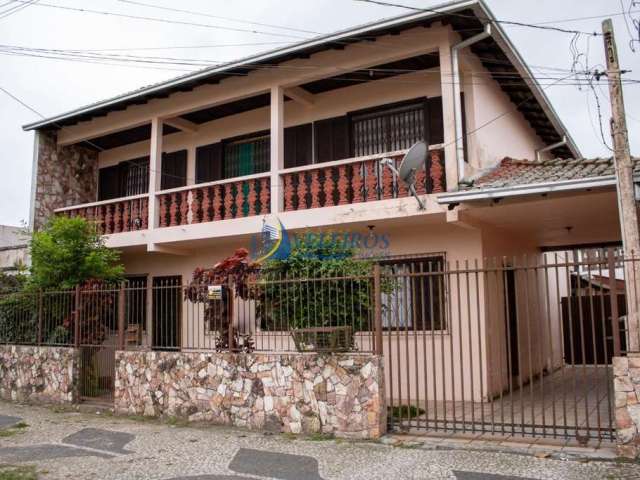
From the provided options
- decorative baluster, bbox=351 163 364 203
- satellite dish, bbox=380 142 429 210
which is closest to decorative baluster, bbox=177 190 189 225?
decorative baluster, bbox=351 163 364 203

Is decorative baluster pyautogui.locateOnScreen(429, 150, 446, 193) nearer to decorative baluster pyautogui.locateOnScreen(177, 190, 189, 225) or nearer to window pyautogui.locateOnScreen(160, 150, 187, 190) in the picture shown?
decorative baluster pyautogui.locateOnScreen(177, 190, 189, 225)

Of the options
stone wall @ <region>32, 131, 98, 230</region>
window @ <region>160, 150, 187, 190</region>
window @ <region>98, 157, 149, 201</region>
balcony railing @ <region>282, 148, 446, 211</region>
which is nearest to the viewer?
balcony railing @ <region>282, 148, 446, 211</region>

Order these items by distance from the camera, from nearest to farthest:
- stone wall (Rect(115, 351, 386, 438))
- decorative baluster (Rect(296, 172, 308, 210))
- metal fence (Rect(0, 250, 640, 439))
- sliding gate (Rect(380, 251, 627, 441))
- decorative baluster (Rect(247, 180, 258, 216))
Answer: sliding gate (Rect(380, 251, 627, 441)), metal fence (Rect(0, 250, 640, 439)), stone wall (Rect(115, 351, 386, 438)), decorative baluster (Rect(296, 172, 308, 210)), decorative baluster (Rect(247, 180, 258, 216))

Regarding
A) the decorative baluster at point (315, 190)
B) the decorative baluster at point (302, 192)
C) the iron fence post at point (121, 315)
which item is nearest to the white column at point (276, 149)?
the decorative baluster at point (302, 192)

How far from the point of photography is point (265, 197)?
1095 cm

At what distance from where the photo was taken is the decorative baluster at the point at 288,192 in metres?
10.8

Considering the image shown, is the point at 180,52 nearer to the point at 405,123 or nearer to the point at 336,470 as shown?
the point at 405,123

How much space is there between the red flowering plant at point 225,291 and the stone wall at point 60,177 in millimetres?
6706

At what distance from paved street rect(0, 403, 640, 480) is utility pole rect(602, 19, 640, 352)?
1.54 metres

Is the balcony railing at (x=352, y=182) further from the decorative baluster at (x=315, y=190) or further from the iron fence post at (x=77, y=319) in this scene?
the iron fence post at (x=77, y=319)

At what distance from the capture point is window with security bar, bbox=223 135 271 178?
1283 centimetres

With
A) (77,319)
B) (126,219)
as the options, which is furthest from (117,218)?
(77,319)

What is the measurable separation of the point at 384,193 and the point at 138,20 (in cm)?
556

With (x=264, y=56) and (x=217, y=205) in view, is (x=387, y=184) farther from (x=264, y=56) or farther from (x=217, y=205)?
(x=217, y=205)
